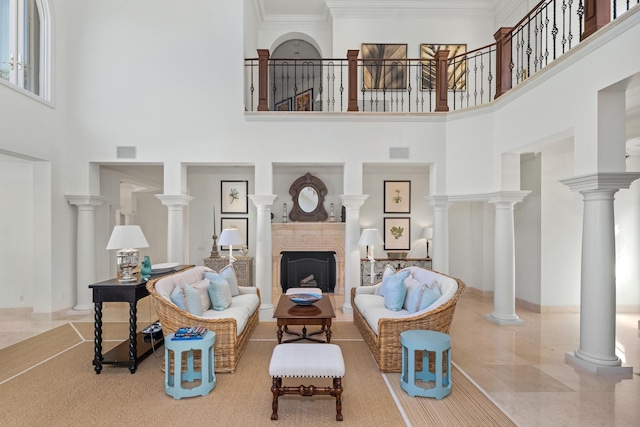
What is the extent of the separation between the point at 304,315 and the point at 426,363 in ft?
4.83

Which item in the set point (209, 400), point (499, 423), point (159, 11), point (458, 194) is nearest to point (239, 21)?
point (159, 11)

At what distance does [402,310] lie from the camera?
460 centimetres

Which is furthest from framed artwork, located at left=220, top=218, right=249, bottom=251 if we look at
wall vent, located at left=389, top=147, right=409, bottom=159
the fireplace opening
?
wall vent, located at left=389, top=147, right=409, bottom=159

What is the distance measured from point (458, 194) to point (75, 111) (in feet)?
23.3

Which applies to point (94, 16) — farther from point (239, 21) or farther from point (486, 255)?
point (486, 255)

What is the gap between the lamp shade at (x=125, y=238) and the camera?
A: 4.14 m

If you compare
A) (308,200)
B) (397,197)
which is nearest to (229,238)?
(308,200)

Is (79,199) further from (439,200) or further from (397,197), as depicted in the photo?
(397,197)

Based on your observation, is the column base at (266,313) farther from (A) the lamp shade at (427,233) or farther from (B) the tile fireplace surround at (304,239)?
(A) the lamp shade at (427,233)

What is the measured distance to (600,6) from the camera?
3.70 metres

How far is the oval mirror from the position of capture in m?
8.51

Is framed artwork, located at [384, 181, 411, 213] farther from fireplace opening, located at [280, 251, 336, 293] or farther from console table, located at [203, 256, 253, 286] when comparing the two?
console table, located at [203, 256, 253, 286]

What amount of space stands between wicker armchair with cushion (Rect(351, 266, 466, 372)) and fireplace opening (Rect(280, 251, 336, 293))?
3.12 meters

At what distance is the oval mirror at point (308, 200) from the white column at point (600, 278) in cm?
545
